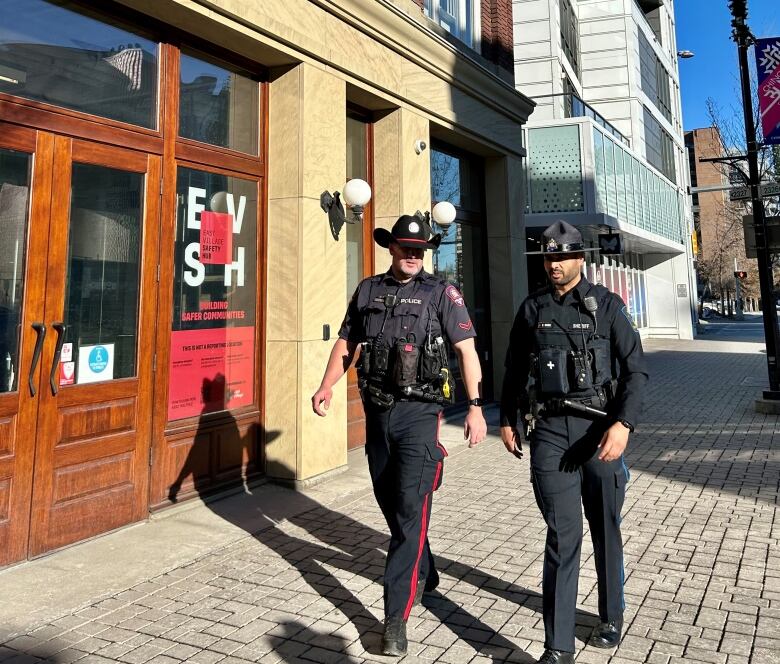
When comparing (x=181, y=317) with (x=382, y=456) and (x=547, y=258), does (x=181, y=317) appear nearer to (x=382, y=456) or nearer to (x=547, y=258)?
(x=382, y=456)

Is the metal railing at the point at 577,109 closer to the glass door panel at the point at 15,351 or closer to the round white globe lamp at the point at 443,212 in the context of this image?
the round white globe lamp at the point at 443,212

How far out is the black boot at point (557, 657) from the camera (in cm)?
282

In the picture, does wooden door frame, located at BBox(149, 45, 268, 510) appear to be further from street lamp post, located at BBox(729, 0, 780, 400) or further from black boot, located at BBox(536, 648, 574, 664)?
street lamp post, located at BBox(729, 0, 780, 400)

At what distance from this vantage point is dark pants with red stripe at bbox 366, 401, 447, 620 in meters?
3.16

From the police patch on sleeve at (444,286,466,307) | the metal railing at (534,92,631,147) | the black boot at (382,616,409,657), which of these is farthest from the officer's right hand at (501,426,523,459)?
the metal railing at (534,92,631,147)

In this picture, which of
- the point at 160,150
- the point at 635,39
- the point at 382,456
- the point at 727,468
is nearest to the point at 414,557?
the point at 382,456

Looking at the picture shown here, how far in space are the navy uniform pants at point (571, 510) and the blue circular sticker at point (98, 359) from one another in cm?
350

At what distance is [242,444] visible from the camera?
6188mm

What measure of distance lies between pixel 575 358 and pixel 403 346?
0.91 m

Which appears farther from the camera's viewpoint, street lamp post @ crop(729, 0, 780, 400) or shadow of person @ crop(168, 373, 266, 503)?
street lamp post @ crop(729, 0, 780, 400)

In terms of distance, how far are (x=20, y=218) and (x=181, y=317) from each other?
1571mm

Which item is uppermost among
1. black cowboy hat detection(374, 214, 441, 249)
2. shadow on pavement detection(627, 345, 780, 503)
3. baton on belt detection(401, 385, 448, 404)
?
black cowboy hat detection(374, 214, 441, 249)

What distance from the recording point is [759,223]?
10594 millimetres

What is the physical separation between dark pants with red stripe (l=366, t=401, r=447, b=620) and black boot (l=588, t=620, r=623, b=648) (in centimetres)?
93
